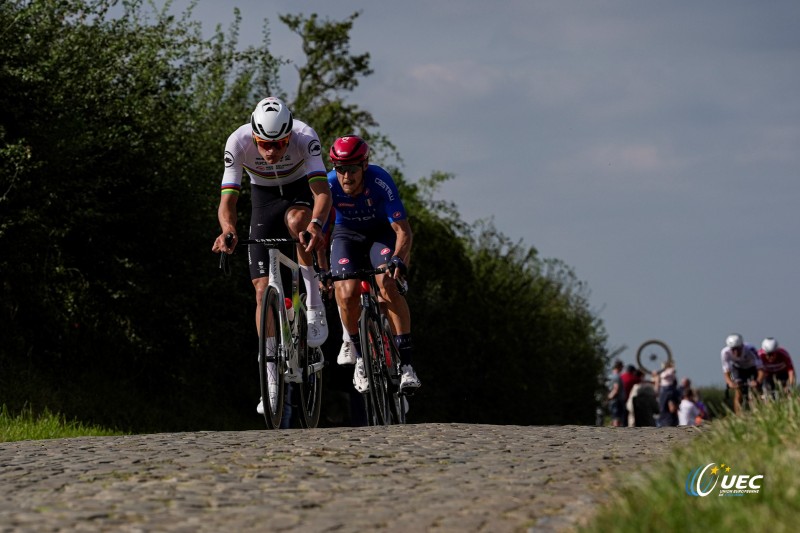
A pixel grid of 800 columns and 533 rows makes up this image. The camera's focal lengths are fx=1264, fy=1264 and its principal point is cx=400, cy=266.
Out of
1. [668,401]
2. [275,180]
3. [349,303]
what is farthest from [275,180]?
[668,401]

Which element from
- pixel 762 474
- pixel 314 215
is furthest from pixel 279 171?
pixel 762 474

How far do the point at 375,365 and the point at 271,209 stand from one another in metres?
1.78

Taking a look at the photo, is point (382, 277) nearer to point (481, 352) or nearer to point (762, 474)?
point (762, 474)

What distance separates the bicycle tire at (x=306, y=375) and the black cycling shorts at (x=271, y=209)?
60 cm

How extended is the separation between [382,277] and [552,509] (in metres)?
5.52

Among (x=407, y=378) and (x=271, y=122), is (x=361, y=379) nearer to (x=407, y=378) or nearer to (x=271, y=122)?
(x=407, y=378)

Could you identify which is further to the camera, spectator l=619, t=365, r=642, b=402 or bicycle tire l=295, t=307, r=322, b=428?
spectator l=619, t=365, r=642, b=402

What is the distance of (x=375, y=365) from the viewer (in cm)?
1132

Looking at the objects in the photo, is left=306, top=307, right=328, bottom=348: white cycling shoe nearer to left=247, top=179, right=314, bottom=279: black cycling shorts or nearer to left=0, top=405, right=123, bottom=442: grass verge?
left=247, top=179, right=314, bottom=279: black cycling shorts

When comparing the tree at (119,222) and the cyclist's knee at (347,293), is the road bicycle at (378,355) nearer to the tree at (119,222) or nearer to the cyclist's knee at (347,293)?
the cyclist's knee at (347,293)

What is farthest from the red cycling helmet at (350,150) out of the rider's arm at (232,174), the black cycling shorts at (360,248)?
the rider's arm at (232,174)

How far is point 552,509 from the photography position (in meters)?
5.97

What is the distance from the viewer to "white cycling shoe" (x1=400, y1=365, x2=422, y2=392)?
1145 centimetres
